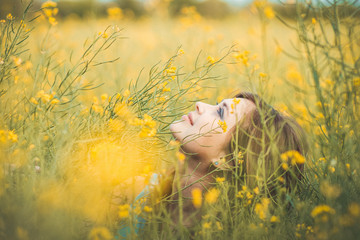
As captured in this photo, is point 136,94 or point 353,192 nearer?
point 353,192

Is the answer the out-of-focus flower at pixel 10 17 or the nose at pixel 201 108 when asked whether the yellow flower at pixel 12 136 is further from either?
the nose at pixel 201 108

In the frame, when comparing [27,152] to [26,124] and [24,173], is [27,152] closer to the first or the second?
[24,173]

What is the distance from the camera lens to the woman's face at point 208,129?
1793 millimetres

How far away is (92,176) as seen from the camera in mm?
1386

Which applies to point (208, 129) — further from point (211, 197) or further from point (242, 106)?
point (211, 197)

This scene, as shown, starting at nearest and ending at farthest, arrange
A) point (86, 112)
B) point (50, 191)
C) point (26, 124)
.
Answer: point (50, 191)
point (26, 124)
point (86, 112)

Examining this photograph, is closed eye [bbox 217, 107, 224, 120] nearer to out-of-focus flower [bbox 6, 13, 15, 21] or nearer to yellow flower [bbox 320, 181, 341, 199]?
yellow flower [bbox 320, 181, 341, 199]

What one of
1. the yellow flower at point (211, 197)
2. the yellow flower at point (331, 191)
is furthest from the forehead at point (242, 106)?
the yellow flower at point (331, 191)

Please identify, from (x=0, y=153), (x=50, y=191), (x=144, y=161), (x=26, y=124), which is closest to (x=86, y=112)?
(x=26, y=124)

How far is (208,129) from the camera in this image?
1.81 meters

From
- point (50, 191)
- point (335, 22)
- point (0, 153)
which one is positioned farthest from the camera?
point (335, 22)

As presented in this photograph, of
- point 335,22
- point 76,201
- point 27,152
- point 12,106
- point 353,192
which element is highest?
point 335,22

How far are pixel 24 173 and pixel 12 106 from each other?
2.05 ft

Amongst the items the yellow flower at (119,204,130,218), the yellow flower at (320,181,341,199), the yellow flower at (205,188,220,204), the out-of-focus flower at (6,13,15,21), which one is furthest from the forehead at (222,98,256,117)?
the out-of-focus flower at (6,13,15,21)
